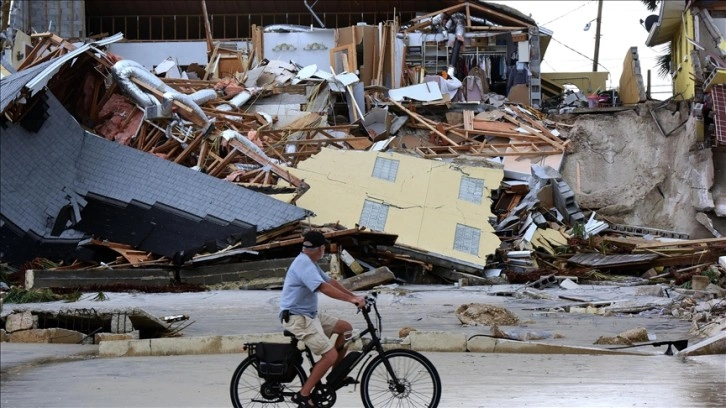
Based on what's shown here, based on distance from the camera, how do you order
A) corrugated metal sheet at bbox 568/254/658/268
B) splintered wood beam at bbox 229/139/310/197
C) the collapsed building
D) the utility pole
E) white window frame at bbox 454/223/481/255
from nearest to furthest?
the collapsed building
corrugated metal sheet at bbox 568/254/658/268
white window frame at bbox 454/223/481/255
splintered wood beam at bbox 229/139/310/197
the utility pole

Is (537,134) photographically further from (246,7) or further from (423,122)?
(246,7)

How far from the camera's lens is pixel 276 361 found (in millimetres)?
8586

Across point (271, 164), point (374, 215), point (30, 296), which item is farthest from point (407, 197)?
point (30, 296)

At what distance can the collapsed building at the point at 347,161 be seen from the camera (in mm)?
23828

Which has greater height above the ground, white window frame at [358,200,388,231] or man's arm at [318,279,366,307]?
man's arm at [318,279,366,307]

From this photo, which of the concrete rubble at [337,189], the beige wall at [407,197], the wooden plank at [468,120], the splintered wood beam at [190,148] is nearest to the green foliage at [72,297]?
the concrete rubble at [337,189]

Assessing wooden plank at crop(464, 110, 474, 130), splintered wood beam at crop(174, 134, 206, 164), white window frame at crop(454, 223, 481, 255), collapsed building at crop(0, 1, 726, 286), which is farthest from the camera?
wooden plank at crop(464, 110, 474, 130)

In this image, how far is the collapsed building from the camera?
23828mm

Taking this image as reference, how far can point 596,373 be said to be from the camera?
36.2ft

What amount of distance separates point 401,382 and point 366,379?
9.8 inches

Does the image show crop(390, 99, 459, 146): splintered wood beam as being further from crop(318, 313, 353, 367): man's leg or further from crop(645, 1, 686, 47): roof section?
crop(318, 313, 353, 367): man's leg

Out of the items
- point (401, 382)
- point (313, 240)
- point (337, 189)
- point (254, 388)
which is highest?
point (313, 240)

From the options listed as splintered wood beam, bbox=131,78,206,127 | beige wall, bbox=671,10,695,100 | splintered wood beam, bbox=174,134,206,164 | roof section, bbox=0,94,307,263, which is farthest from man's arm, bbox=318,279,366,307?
beige wall, bbox=671,10,695,100

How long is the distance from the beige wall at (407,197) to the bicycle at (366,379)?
16230mm
